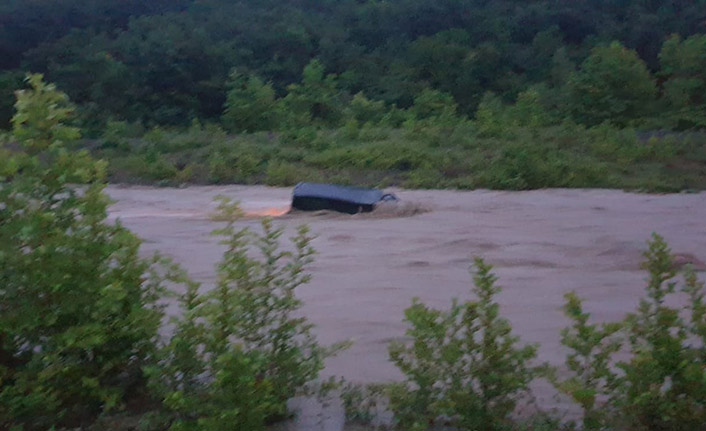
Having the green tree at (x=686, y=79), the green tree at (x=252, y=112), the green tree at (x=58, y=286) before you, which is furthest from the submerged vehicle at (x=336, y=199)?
the green tree at (x=686, y=79)

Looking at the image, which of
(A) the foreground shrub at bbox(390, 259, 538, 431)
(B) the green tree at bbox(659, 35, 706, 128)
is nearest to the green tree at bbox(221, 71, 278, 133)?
(B) the green tree at bbox(659, 35, 706, 128)

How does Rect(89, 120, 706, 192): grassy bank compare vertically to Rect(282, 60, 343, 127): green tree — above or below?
below

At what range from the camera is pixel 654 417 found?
3.18 meters

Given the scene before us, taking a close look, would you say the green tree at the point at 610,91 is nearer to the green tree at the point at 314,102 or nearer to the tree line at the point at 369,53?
the tree line at the point at 369,53

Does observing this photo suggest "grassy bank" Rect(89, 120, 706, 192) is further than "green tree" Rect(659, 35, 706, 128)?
No

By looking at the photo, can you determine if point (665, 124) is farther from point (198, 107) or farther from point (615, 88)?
point (198, 107)

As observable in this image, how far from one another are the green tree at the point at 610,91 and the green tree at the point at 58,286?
16.1 meters

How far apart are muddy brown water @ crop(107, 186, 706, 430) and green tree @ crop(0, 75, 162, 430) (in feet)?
2.82

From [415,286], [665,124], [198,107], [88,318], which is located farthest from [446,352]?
[198,107]

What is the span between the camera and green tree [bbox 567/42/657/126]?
719 inches

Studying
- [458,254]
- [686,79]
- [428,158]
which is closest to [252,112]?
[428,158]

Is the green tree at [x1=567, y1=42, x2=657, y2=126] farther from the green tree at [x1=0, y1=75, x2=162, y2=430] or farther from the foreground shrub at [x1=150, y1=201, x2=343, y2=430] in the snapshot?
the green tree at [x1=0, y1=75, x2=162, y2=430]

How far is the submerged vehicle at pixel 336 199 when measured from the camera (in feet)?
28.1

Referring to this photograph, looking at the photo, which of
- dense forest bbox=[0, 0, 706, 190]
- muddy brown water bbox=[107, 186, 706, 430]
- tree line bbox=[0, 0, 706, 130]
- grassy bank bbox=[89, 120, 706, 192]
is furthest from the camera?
tree line bbox=[0, 0, 706, 130]
